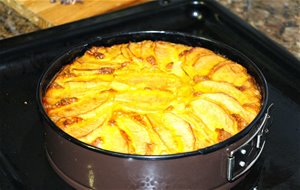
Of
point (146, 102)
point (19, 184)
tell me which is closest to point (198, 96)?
point (146, 102)

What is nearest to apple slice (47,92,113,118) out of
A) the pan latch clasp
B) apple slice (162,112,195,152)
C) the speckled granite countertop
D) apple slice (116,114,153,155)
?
apple slice (116,114,153,155)

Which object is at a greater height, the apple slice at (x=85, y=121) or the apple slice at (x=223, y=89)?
the apple slice at (x=223, y=89)

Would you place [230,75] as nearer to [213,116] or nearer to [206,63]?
[206,63]

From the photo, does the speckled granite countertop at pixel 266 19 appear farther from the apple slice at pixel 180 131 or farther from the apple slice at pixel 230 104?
the apple slice at pixel 180 131

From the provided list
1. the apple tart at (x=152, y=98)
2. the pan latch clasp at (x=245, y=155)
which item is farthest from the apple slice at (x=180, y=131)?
the pan latch clasp at (x=245, y=155)

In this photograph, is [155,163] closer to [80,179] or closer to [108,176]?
[108,176]

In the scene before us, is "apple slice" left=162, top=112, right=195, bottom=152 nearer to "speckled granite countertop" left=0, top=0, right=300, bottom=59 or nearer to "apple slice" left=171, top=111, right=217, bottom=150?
"apple slice" left=171, top=111, right=217, bottom=150

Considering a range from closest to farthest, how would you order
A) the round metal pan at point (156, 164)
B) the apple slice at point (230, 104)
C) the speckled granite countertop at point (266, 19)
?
the round metal pan at point (156, 164), the apple slice at point (230, 104), the speckled granite countertop at point (266, 19)
